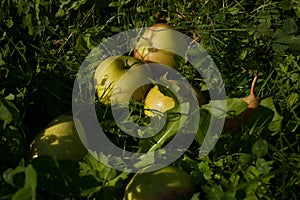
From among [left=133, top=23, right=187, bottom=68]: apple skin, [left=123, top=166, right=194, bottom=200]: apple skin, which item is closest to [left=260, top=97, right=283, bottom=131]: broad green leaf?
[left=123, top=166, right=194, bottom=200]: apple skin

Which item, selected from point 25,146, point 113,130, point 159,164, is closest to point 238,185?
point 159,164

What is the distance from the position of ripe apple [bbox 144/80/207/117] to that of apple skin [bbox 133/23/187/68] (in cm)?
20

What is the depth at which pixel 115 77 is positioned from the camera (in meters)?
2.08

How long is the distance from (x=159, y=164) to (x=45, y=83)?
1.90 ft

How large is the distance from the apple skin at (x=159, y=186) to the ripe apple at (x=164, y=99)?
0.34 m

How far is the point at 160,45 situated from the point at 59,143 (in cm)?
65

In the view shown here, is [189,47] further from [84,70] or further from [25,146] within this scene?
[25,146]

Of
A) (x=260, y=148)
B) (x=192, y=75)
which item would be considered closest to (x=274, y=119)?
(x=260, y=148)

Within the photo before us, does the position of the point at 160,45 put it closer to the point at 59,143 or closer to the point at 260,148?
the point at 59,143

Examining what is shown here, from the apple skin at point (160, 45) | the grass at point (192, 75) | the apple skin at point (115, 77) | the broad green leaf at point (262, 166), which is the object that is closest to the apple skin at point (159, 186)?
the grass at point (192, 75)

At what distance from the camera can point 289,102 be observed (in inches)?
78.5

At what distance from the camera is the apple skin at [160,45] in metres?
2.22

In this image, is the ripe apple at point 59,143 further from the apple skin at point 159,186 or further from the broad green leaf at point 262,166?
the broad green leaf at point 262,166

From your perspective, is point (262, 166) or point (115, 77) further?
point (115, 77)
